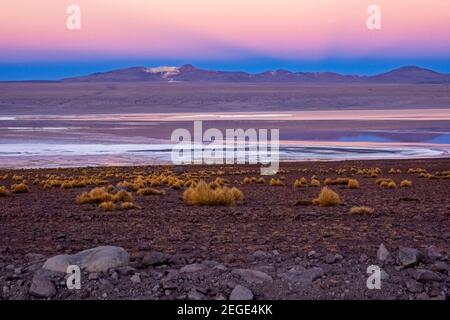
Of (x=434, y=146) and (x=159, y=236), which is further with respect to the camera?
(x=434, y=146)

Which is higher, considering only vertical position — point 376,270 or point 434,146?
point 376,270

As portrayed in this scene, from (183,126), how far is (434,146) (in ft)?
98.0

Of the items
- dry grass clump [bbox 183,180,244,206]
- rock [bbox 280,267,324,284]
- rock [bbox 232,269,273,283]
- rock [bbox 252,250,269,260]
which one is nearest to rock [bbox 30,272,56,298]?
rock [bbox 232,269,273,283]

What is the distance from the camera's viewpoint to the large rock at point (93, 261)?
26.6ft

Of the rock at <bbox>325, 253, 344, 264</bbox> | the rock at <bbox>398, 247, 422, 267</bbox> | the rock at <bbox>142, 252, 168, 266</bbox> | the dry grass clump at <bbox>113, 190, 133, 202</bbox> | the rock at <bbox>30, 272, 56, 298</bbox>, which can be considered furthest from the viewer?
the dry grass clump at <bbox>113, 190, 133, 202</bbox>

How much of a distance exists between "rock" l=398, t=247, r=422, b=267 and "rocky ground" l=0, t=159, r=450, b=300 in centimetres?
2

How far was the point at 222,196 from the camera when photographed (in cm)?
1708

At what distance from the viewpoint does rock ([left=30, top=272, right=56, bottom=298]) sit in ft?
24.3

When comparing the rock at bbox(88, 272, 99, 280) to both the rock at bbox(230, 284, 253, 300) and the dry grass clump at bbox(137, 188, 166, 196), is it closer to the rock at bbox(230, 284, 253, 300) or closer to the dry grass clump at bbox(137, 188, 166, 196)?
the rock at bbox(230, 284, 253, 300)

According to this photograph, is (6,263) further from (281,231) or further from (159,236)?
(281,231)

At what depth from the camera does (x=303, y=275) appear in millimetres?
7875

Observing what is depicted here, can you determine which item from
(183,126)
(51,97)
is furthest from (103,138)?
(51,97)

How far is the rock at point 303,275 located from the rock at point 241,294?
69 centimetres

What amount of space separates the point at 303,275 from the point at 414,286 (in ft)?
4.09
